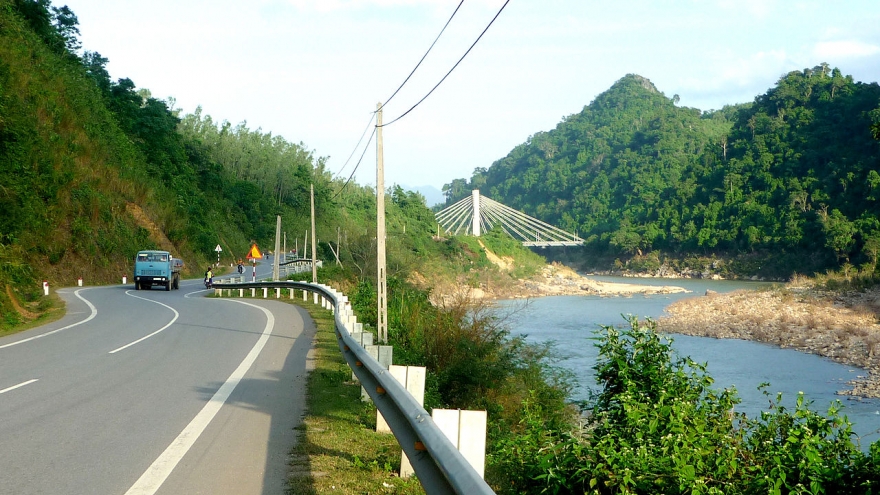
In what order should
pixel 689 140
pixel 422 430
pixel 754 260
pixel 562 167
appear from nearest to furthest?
pixel 422 430 → pixel 754 260 → pixel 689 140 → pixel 562 167

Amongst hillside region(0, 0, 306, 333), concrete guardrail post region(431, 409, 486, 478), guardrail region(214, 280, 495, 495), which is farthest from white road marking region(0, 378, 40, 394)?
hillside region(0, 0, 306, 333)

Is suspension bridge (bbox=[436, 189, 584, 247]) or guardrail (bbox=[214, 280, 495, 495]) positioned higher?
suspension bridge (bbox=[436, 189, 584, 247])

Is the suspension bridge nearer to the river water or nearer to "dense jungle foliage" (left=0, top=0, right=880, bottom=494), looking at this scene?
"dense jungle foliage" (left=0, top=0, right=880, bottom=494)

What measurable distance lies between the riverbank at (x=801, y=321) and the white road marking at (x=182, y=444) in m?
22.1

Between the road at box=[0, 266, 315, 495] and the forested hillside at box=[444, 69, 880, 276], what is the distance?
2255 inches

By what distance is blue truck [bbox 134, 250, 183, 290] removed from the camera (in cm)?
4128

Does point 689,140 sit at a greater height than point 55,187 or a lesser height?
greater

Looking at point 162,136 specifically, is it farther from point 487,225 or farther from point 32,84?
point 487,225

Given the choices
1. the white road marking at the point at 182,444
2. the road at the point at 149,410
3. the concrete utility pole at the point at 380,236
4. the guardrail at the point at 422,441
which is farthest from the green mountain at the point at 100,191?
the guardrail at the point at 422,441

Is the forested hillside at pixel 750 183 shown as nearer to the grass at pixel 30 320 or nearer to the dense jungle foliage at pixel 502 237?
the dense jungle foliage at pixel 502 237

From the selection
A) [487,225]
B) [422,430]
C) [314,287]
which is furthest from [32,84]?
[487,225]

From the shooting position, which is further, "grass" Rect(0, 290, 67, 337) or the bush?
"grass" Rect(0, 290, 67, 337)

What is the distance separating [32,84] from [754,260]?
70.4 meters

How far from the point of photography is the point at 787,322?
4356 centimetres
